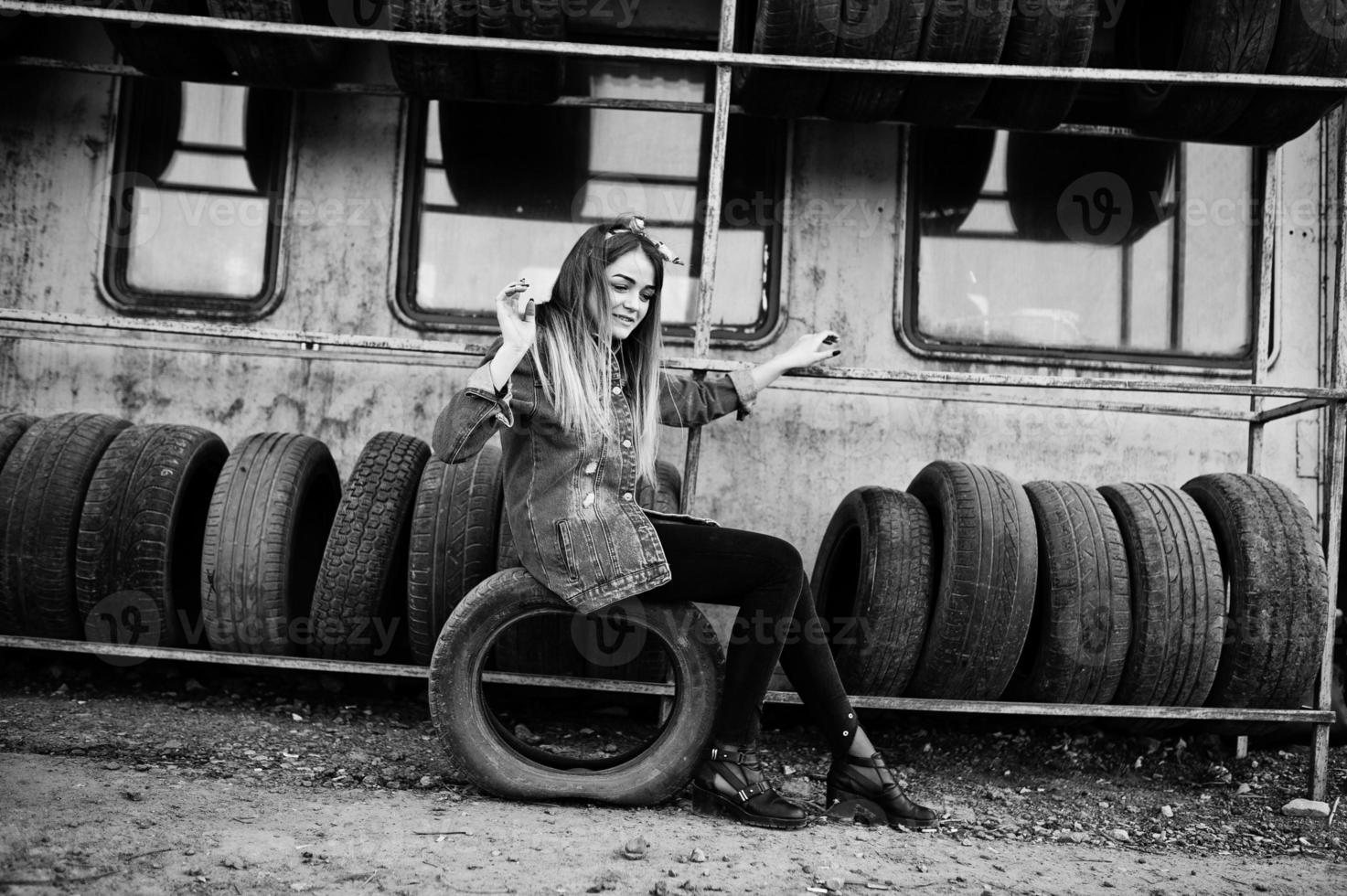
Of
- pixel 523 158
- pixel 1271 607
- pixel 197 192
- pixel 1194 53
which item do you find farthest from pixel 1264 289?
pixel 197 192

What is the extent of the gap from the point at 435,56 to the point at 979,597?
2.52 metres

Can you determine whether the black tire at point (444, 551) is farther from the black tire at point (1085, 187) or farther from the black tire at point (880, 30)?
the black tire at point (1085, 187)

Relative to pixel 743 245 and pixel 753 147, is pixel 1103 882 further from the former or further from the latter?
pixel 753 147

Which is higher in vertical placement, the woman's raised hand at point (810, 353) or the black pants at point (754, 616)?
the woman's raised hand at point (810, 353)

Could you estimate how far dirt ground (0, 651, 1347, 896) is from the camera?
87.7 inches

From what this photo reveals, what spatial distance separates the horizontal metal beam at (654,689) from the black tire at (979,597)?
0.08 m

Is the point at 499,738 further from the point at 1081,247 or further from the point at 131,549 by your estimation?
the point at 1081,247

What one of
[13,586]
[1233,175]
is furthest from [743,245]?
[13,586]

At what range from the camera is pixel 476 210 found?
4.39 metres

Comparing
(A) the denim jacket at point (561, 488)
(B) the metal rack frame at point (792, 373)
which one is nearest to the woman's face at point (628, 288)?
(A) the denim jacket at point (561, 488)

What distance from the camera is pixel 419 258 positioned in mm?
4391

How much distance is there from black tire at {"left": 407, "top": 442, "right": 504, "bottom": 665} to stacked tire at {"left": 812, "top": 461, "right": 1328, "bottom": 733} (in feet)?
3.81

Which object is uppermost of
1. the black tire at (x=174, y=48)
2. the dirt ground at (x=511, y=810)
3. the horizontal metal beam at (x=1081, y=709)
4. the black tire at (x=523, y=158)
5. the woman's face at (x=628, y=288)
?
the black tire at (x=174, y=48)

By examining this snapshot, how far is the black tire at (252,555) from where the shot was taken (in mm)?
3312
